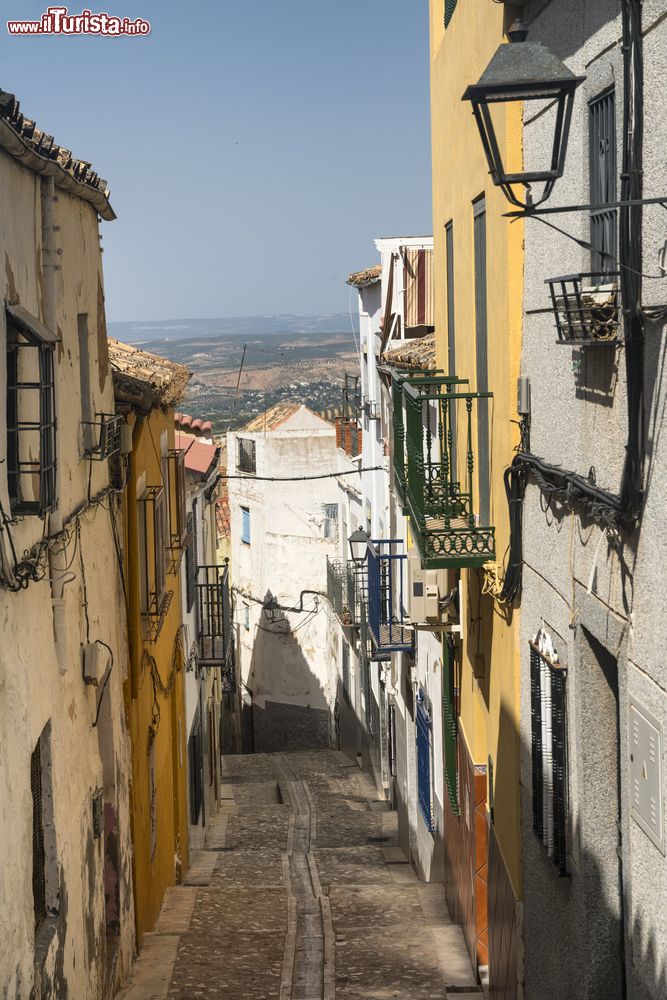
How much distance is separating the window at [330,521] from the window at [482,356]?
25.7 meters

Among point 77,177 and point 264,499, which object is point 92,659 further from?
point 264,499

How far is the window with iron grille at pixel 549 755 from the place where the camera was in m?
6.72

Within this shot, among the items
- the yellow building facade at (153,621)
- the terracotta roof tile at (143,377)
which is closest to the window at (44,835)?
the yellow building facade at (153,621)

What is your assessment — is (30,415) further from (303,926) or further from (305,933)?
(303,926)

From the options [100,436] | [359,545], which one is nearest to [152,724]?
[100,436]

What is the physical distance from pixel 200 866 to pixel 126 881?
6462 millimetres

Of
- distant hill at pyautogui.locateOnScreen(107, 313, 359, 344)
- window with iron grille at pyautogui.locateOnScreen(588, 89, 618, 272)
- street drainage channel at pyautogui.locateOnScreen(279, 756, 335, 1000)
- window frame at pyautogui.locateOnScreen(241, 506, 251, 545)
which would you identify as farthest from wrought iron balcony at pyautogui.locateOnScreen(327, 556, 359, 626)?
distant hill at pyautogui.locateOnScreen(107, 313, 359, 344)

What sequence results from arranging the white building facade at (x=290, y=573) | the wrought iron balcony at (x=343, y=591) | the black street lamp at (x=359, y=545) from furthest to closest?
the white building facade at (x=290, y=573) < the wrought iron balcony at (x=343, y=591) < the black street lamp at (x=359, y=545)

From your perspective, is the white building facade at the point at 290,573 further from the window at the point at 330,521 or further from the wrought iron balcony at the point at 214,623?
the wrought iron balcony at the point at 214,623

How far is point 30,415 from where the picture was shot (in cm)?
733

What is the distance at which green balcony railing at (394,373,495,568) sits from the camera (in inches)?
350

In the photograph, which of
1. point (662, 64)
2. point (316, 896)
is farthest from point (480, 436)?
point (316, 896)

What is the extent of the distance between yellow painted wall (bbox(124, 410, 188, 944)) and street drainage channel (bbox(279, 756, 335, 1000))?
4.88ft

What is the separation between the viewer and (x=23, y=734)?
22.0 feet
